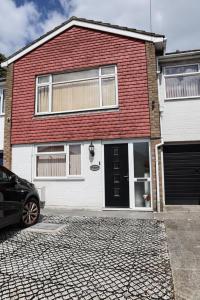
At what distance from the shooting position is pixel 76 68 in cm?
968

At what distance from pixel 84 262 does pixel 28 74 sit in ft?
27.8

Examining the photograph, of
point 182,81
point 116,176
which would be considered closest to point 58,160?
point 116,176

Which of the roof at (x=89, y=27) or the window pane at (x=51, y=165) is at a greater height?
the roof at (x=89, y=27)

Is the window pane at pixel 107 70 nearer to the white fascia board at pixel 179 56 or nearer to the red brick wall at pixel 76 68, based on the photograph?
the red brick wall at pixel 76 68

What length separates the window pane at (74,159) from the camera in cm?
926

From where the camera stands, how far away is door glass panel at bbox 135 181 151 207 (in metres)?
8.52

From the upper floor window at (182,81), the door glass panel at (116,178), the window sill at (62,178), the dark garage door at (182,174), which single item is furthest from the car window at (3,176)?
the upper floor window at (182,81)

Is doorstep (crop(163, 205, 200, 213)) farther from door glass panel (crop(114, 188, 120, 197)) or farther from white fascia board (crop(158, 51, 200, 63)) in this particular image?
white fascia board (crop(158, 51, 200, 63))

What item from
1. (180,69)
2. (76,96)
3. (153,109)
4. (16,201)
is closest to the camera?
(16,201)

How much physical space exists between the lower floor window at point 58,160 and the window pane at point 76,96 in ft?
→ 5.16

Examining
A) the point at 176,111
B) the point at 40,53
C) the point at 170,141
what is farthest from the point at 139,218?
the point at 40,53

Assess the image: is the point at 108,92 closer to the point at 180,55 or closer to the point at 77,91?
the point at 77,91

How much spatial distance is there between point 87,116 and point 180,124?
3.42 meters

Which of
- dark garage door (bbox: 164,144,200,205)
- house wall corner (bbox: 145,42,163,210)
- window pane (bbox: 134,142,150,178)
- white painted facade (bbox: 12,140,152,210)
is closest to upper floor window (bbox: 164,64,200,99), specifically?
house wall corner (bbox: 145,42,163,210)
